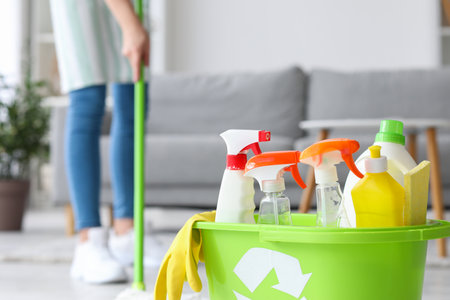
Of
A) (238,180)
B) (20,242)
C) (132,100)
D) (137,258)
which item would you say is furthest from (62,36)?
(20,242)

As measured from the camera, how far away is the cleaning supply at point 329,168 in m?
0.63

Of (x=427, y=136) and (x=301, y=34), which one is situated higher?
(x=301, y=34)

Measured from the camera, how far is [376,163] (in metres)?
0.63

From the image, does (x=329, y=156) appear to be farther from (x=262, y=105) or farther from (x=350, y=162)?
(x=262, y=105)

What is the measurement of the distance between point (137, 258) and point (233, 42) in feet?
9.97

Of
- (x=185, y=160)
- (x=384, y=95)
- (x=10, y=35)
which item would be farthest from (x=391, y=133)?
(x=10, y=35)

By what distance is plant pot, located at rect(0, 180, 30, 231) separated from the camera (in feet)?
8.30

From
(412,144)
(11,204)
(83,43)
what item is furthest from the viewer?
(11,204)

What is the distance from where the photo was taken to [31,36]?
3.98 metres

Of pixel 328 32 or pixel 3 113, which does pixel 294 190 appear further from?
pixel 328 32

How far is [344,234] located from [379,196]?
0.08 m

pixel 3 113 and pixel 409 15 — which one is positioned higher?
pixel 409 15

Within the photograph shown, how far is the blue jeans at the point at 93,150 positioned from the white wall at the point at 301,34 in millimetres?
2522

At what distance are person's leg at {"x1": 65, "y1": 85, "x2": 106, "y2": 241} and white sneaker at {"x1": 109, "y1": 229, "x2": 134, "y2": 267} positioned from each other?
91mm
